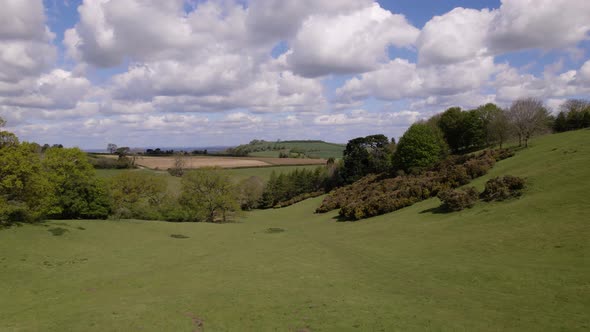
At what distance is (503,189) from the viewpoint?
3066cm

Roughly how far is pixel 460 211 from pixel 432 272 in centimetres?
1637

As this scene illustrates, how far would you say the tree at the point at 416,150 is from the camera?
66625 millimetres

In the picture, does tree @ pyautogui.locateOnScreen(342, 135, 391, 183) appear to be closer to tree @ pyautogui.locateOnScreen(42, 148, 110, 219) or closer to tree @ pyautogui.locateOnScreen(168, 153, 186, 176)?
tree @ pyautogui.locateOnScreen(168, 153, 186, 176)

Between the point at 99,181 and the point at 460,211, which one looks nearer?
the point at 460,211

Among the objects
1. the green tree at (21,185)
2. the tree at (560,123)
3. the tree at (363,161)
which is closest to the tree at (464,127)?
the tree at (560,123)

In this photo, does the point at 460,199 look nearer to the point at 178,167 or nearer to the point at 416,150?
the point at 416,150

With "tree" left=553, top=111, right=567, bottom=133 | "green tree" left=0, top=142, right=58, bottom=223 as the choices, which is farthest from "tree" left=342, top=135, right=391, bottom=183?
"green tree" left=0, top=142, right=58, bottom=223

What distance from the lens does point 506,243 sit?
2091cm

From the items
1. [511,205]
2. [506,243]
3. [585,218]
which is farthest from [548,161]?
[506,243]

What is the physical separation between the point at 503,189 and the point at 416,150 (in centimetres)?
3706

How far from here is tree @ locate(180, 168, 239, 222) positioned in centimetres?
5672

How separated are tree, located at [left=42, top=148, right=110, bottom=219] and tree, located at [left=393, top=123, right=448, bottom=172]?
5171 centimetres

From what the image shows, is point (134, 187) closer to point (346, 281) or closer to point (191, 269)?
point (191, 269)

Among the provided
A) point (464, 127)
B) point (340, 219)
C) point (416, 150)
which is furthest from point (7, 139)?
point (464, 127)
